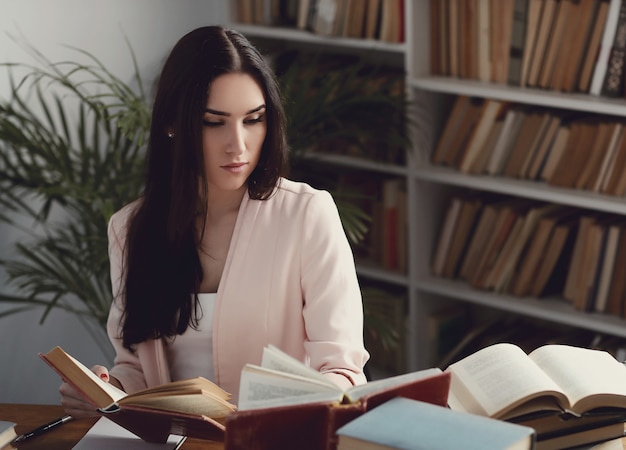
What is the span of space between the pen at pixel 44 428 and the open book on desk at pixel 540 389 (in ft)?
2.17

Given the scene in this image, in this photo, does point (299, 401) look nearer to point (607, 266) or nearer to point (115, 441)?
point (115, 441)

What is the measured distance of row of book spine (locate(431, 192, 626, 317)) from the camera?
3.01 metres

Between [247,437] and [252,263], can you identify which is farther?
[252,263]

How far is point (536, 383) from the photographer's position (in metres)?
1.51

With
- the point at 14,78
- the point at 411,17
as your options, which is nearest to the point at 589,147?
the point at 411,17

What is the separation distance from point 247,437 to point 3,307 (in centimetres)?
188

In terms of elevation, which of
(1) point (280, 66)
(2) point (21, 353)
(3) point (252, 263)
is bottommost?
(2) point (21, 353)

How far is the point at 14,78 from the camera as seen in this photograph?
2.96m

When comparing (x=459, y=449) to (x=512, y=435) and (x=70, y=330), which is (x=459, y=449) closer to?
(x=512, y=435)

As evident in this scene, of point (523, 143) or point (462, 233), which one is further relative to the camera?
point (462, 233)

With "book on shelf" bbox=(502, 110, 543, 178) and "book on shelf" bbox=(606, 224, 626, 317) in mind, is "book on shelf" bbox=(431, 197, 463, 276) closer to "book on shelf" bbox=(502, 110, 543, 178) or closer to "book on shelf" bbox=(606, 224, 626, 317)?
"book on shelf" bbox=(502, 110, 543, 178)

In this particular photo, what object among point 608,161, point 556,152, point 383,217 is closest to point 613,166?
point 608,161

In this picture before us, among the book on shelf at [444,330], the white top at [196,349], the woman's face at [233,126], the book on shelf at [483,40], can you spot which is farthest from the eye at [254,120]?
the book on shelf at [444,330]

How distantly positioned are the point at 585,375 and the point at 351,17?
2005mm
